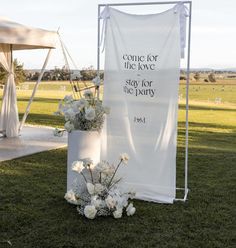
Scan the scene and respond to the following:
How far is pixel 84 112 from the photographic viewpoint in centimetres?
552

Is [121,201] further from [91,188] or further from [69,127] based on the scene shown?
[69,127]

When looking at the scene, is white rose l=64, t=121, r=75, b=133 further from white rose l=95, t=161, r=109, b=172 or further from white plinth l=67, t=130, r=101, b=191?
white rose l=95, t=161, r=109, b=172

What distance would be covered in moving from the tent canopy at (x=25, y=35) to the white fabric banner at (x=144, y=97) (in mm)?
3614

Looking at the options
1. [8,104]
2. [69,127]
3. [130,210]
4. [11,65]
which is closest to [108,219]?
[130,210]

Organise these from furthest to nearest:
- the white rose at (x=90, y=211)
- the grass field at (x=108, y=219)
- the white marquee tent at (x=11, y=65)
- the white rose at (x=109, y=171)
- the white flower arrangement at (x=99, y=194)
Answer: the white marquee tent at (x=11, y=65) → the white rose at (x=109, y=171) → the white flower arrangement at (x=99, y=194) → the white rose at (x=90, y=211) → the grass field at (x=108, y=219)

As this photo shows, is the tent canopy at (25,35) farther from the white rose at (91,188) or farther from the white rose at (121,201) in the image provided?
the white rose at (121,201)

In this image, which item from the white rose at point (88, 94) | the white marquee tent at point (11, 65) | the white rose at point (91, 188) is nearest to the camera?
the white rose at point (91, 188)

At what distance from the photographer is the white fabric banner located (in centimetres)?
564

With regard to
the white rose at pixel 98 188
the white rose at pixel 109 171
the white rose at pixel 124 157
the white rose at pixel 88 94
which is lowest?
the white rose at pixel 98 188

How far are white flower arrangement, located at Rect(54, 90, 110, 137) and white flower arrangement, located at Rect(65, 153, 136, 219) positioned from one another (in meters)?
0.43

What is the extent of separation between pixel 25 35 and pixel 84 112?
4.42 m

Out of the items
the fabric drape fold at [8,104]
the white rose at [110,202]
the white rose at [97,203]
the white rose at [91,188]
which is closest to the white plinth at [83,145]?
the white rose at [91,188]

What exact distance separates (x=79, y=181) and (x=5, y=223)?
95cm

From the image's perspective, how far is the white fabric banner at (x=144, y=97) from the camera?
5645 mm
